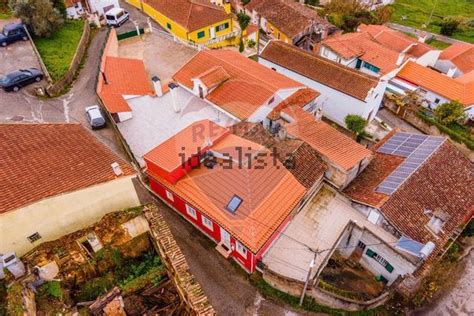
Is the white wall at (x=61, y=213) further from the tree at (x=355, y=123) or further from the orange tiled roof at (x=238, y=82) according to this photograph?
the tree at (x=355, y=123)

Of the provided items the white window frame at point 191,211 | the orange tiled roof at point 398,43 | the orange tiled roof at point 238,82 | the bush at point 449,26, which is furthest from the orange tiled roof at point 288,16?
the white window frame at point 191,211

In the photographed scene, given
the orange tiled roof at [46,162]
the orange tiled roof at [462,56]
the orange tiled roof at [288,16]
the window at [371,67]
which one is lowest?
the orange tiled roof at [462,56]

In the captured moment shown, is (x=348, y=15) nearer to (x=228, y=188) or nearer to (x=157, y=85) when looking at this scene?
(x=157, y=85)

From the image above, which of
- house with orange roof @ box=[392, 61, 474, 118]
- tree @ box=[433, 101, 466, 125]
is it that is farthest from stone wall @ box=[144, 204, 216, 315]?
house with orange roof @ box=[392, 61, 474, 118]

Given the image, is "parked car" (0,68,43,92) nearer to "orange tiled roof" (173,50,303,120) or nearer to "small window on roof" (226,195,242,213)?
"orange tiled roof" (173,50,303,120)

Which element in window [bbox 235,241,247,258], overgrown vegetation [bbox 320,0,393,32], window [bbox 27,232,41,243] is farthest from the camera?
overgrown vegetation [bbox 320,0,393,32]

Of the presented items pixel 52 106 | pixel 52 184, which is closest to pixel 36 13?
pixel 52 106

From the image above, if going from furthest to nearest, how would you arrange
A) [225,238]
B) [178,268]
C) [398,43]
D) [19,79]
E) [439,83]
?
[398,43] < [439,83] < [19,79] < [225,238] < [178,268]
